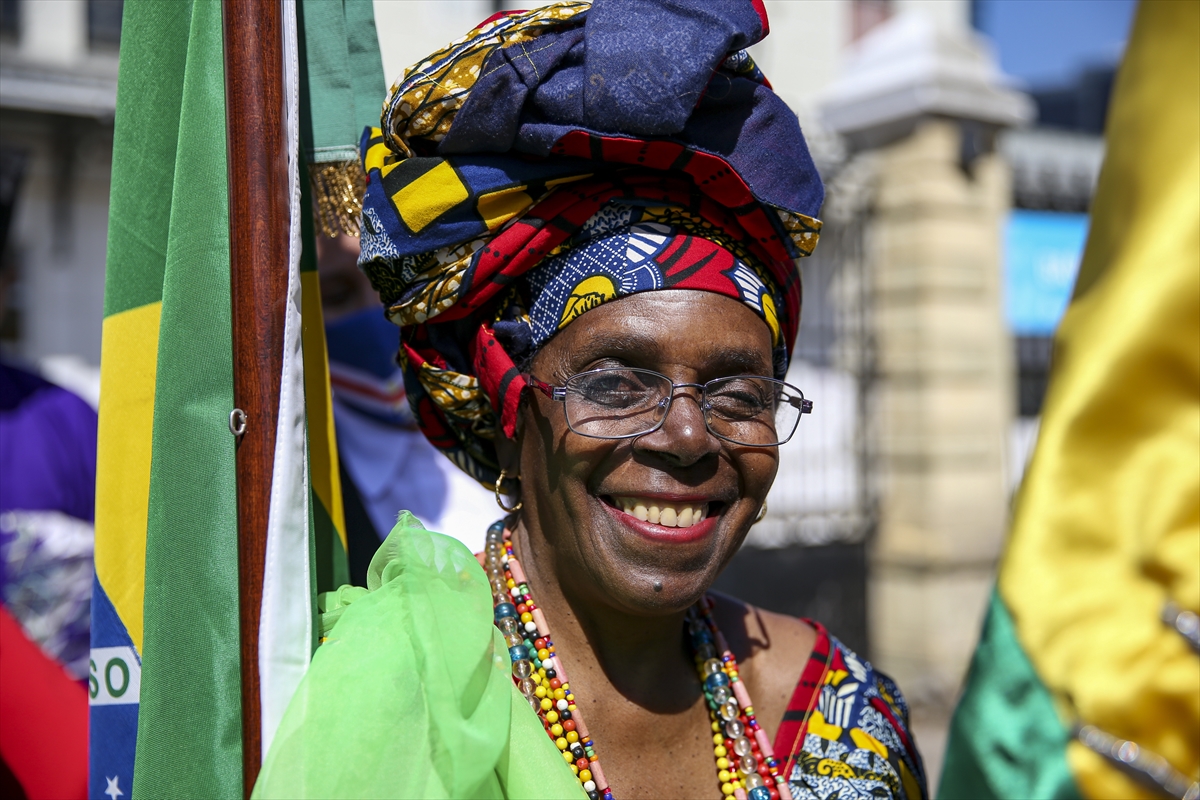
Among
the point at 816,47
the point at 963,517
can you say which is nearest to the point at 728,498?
the point at 963,517

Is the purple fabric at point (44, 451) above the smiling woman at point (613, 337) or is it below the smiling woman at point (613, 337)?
below

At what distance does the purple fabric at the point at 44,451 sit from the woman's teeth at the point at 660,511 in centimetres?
184

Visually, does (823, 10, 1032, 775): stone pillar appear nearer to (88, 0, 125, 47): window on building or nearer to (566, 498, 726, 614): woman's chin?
(88, 0, 125, 47): window on building

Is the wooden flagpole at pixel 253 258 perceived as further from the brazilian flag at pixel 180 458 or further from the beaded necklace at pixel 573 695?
the beaded necklace at pixel 573 695

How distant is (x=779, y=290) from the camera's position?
202 centimetres

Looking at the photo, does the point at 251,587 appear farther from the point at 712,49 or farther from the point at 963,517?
the point at 963,517

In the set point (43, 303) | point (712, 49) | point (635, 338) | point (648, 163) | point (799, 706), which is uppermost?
point (712, 49)

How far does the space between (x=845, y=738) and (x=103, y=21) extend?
951 cm

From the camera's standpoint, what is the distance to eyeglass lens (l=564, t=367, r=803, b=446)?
1.78m

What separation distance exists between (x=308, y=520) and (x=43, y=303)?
8252 millimetres

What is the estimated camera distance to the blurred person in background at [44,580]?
1766mm

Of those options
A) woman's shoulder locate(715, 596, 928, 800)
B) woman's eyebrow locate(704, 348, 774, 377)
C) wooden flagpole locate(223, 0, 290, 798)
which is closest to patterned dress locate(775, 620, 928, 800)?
woman's shoulder locate(715, 596, 928, 800)

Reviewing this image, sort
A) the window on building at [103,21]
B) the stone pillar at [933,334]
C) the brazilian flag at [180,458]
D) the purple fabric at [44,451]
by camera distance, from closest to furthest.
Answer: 1. the brazilian flag at [180,458]
2. the purple fabric at [44,451]
3. the stone pillar at [933,334]
4. the window on building at [103,21]

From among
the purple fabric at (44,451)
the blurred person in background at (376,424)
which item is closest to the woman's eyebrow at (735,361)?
the blurred person in background at (376,424)
